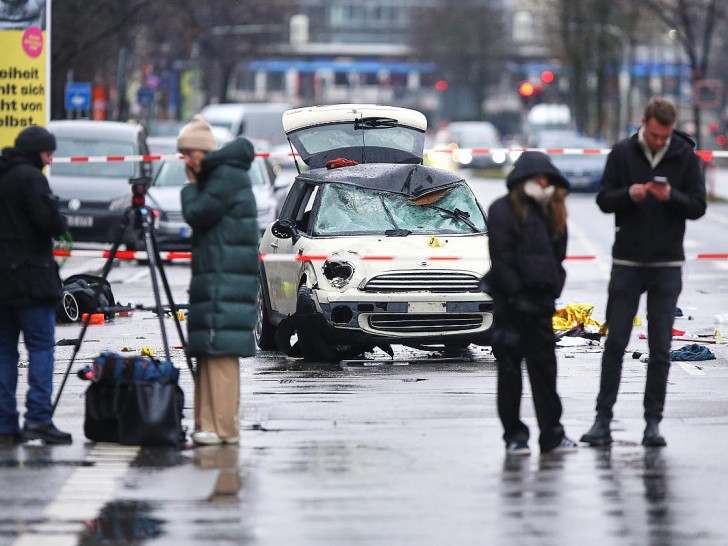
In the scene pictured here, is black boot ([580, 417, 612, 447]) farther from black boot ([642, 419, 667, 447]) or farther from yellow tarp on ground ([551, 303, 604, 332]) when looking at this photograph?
yellow tarp on ground ([551, 303, 604, 332])

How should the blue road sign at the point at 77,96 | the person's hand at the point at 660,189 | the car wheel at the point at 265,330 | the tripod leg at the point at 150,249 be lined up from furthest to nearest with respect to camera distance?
the blue road sign at the point at 77,96
the car wheel at the point at 265,330
the tripod leg at the point at 150,249
the person's hand at the point at 660,189

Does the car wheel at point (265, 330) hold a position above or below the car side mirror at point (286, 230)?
below

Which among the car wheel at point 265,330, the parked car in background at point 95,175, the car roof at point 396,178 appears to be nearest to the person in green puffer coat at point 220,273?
the car roof at point 396,178

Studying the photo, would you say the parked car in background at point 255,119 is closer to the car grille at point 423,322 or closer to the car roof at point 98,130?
the car roof at point 98,130

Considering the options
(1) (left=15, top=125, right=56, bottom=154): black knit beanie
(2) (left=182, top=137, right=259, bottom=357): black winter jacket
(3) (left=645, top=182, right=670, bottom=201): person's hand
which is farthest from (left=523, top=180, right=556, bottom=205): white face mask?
(1) (left=15, top=125, right=56, bottom=154): black knit beanie

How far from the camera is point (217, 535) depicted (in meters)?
7.58

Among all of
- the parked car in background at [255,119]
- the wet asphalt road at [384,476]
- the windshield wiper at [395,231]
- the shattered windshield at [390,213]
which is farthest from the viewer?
the parked car in background at [255,119]

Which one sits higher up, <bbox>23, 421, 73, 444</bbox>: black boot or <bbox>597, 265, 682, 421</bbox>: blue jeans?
<bbox>597, 265, 682, 421</bbox>: blue jeans

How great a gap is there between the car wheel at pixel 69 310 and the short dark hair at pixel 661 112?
8.69 metres

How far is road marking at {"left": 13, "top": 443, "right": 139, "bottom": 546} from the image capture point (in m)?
7.62

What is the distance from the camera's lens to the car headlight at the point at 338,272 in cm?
1387

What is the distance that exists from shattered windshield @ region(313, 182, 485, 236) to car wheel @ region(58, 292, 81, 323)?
11.8 feet

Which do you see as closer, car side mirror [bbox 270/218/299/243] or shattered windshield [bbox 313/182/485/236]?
shattered windshield [bbox 313/182/485/236]

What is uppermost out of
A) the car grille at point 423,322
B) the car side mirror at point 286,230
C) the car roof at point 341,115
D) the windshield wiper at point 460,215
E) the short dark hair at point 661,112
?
the short dark hair at point 661,112
